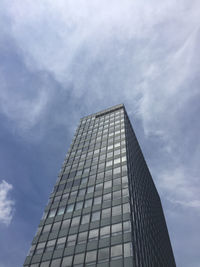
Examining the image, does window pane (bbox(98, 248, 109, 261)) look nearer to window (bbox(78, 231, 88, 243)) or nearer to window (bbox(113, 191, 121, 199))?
window (bbox(78, 231, 88, 243))

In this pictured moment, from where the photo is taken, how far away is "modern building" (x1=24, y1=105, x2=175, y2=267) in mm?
31453

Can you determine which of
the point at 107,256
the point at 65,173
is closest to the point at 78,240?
the point at 107,256

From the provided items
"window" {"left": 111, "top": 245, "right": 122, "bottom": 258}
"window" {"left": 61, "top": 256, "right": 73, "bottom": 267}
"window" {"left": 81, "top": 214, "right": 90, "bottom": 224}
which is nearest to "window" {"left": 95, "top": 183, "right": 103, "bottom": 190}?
"window" {"left": 81, "top": 214, "right": 90, "bottom": 224}

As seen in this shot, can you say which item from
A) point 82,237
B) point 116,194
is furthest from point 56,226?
point 116,194

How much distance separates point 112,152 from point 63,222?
2126 centimetres

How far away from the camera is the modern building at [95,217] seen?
31.5 metres

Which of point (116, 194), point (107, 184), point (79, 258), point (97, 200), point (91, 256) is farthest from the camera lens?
point (107, 184)

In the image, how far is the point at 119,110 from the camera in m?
81.1

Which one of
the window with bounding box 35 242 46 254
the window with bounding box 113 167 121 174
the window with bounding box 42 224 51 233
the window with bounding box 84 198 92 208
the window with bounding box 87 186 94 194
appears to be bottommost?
the window with bounding box 35 242 46 254

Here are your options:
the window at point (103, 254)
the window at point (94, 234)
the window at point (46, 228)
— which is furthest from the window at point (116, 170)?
the window at point (103, 254)

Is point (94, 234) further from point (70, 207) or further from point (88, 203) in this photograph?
point (70, 207)

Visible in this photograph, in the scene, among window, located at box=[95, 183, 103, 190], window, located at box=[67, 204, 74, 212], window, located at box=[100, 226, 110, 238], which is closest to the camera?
window, located at box=[100, 226, 110, 238]

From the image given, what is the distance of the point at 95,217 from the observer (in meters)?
37.9

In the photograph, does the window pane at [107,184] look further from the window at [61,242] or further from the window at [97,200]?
the window at [61,242]
